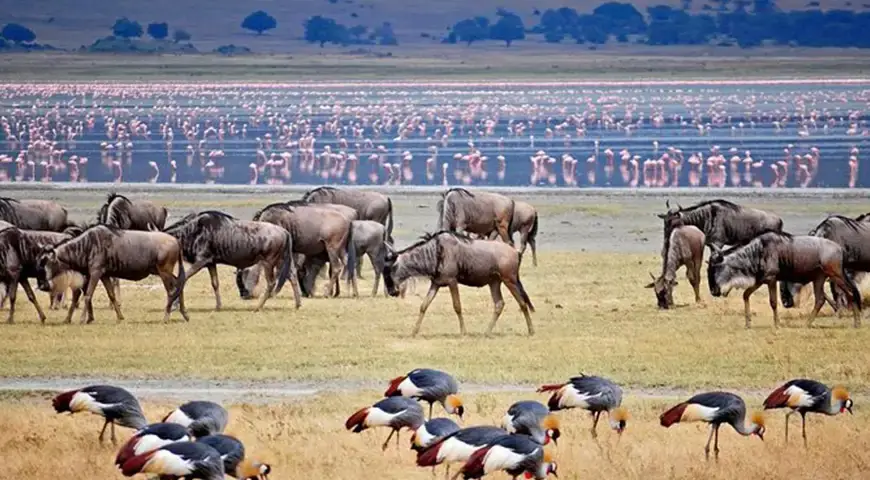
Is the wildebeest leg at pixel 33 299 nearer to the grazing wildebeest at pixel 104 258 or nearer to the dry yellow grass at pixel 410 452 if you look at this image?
the grazing wildebeest at pixel 104 258

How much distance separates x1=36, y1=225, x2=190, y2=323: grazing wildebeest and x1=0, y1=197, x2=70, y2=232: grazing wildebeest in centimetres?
441

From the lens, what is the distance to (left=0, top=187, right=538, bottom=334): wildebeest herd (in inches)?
768

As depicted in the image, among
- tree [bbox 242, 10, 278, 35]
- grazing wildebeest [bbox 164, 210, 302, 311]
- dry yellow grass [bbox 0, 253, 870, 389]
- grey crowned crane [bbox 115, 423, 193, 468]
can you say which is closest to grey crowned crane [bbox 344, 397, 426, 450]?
grey crowned crane [bbox 115, 423, 193, 468]

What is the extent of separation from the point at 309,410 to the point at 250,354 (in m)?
3.47

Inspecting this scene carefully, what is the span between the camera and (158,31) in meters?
188

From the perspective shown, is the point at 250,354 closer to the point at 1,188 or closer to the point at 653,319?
the point at 653,319

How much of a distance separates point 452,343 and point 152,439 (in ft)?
26.9

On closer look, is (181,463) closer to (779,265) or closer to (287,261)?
(779,265)

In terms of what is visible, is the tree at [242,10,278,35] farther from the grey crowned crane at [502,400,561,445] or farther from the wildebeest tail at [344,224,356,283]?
the grey crowned crane at [502,400,561,445]

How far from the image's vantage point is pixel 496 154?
6072cm

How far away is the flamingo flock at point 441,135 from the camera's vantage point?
165 ft

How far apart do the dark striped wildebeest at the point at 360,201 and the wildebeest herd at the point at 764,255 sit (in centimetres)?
514

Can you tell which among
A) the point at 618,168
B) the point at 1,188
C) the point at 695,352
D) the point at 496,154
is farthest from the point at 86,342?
the point at 496,154

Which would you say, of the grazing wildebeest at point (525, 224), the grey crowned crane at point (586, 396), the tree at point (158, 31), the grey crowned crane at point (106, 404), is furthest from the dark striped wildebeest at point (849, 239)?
the tree at point (158, 31)
